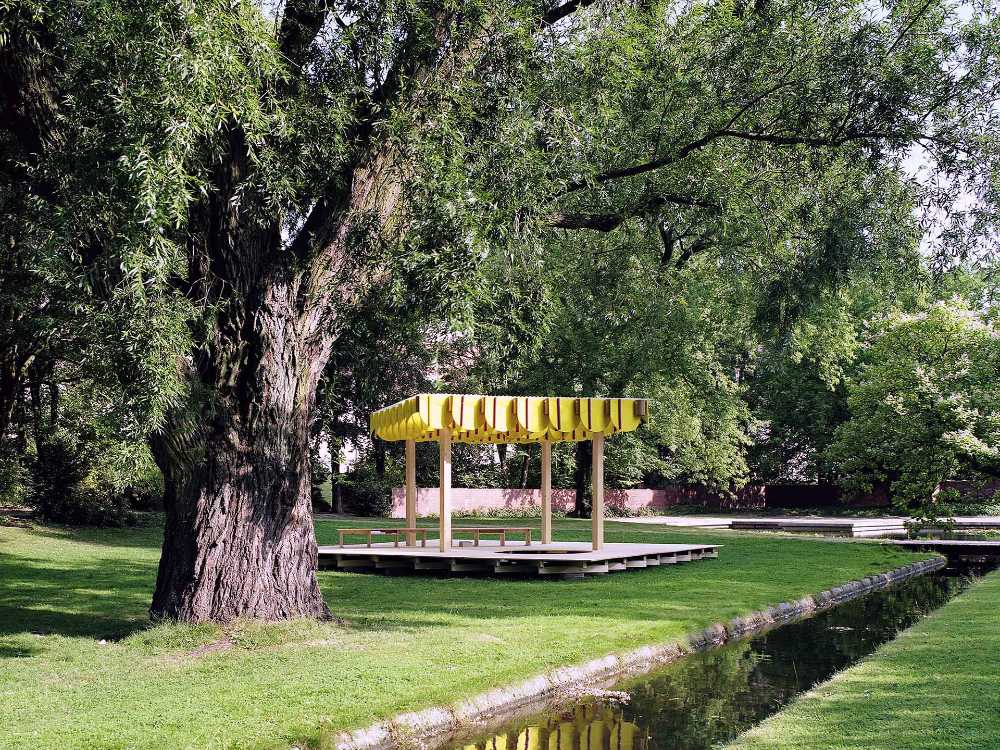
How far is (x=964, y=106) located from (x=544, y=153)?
670 cm

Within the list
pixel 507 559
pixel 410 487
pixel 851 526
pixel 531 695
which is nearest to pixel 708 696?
pixel 531 695

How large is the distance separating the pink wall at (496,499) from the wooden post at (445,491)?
61.3 feet

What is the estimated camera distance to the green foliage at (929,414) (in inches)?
846

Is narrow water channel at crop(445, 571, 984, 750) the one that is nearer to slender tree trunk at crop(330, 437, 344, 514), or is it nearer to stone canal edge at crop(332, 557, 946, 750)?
stone canal edge at crop(332, 557, 946, 750)

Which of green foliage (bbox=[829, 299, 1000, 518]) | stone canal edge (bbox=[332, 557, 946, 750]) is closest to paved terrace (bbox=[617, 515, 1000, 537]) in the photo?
green foliage (bbox=[829, 299, 1000, 518])

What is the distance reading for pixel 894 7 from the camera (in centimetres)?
1459

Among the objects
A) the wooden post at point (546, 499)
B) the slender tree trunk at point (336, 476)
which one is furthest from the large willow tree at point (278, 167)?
the slender tree trunk at point (336, 476)

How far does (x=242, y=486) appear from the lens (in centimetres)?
1107

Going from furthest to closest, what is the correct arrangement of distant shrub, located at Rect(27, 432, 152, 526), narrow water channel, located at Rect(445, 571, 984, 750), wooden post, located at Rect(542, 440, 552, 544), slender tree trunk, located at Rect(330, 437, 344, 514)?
slender tree trunk, located at Rect(330, 437, 344, 514) < distant shrub, located at Rect(27, 432, 152, 526) < wooden post, located at Rect(542, 440, 552, 544) < narrow water channel, located at Rect(445, 571, 984, 750)

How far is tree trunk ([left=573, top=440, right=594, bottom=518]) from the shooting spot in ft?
124

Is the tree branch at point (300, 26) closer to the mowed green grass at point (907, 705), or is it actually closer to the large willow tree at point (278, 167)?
the large willow tree at point (278, 167)

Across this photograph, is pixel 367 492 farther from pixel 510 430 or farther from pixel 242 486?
pixel 242 486

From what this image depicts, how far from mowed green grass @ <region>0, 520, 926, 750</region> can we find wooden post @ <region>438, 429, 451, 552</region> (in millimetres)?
1673

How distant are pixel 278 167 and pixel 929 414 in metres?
17.5
